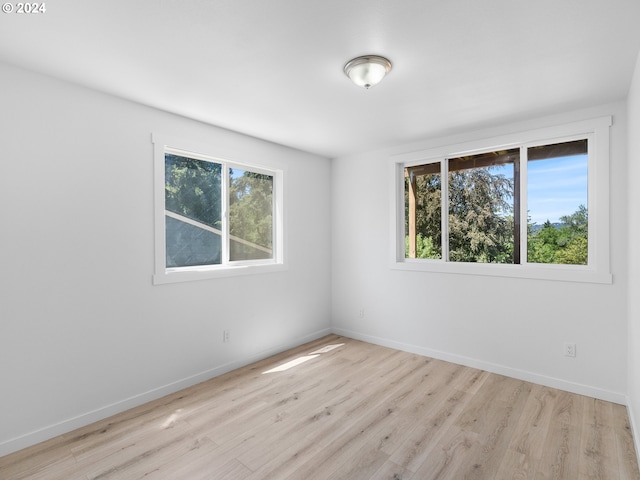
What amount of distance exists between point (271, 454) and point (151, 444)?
82cm

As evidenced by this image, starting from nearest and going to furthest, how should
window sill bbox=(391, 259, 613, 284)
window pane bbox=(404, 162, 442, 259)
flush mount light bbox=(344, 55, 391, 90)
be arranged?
flush mount light bbox=(344, 55, 391, 90) → window sill bbox=(391, 259, 613, 284) → window pane bbox=(404, 162, 442, 259)

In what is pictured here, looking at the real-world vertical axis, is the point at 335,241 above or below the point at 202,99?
below

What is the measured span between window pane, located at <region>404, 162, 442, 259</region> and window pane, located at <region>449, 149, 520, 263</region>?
0.50 ft

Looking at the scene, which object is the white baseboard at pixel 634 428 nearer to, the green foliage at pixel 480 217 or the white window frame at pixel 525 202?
the white window frame at pixel 525 202

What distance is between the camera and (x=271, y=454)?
2.12 m

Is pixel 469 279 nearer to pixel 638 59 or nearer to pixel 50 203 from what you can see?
pixel 638 59

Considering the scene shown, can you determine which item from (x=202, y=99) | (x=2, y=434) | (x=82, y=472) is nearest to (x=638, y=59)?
(x=202, y=99)

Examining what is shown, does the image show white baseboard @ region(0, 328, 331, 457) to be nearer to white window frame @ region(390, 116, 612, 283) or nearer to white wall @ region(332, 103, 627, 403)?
white wall @ region(332, 103, 627, 403)

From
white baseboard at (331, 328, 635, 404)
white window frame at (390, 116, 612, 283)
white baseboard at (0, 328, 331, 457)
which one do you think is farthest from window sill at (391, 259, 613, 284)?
white baseboard at (0, 328, 331, 457)

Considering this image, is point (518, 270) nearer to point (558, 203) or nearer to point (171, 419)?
point (558, 203)

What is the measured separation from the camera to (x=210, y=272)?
3.25 meters

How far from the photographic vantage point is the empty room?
1911mm

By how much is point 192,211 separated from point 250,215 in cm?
72

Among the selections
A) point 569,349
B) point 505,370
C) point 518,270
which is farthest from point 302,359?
point 569,349
